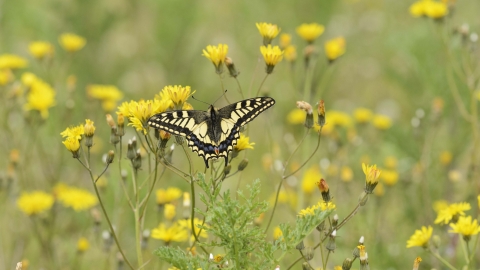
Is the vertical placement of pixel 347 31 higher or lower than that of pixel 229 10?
lower

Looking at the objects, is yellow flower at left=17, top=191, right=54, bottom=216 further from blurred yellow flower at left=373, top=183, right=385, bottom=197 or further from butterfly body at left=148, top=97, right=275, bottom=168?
blurred yellow flower at left=373, top=183, right=385, bottom=197

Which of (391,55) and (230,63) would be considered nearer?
(230,63)

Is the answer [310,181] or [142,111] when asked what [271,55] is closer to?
[142,111]

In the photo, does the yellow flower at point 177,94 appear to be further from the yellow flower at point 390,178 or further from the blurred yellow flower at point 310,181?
the yellow flower at point 390,178

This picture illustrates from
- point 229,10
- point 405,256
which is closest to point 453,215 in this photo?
point 405,256

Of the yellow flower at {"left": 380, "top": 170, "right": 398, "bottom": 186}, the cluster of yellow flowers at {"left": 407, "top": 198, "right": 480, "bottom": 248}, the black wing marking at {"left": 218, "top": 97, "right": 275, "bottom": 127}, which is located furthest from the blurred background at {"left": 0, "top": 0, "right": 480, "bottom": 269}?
the cluster of yellow flowers at {"left": 407, "top": 198, "right": 480, "bottom": 248}

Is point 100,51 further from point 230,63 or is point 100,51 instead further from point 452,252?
point 452,252
